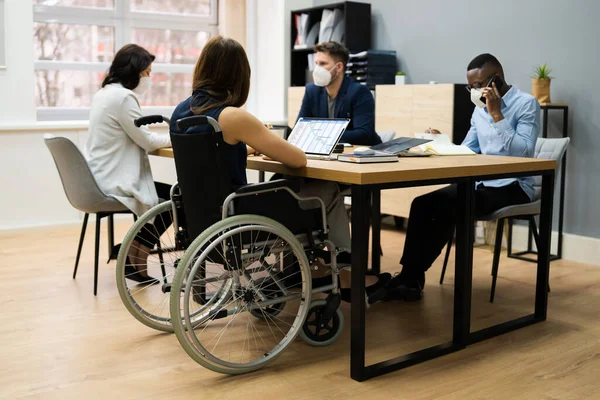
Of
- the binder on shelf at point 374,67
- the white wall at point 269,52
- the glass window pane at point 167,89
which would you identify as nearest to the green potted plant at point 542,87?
the binder on shelf at point 374,67

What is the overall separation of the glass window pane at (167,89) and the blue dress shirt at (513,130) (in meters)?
3.16

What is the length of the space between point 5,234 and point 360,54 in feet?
8.96

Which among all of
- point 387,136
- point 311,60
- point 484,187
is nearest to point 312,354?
point 484,187

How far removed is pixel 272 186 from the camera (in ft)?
7.41

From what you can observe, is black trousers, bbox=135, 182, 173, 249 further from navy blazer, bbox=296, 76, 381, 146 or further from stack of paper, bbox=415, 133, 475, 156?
stack of paper, bbox=415, 133, 475, 156

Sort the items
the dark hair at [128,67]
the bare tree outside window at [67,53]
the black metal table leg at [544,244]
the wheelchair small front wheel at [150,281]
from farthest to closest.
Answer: the bare tree outside window at [67,53] → the dark hair at [128,67] → the black metal table leg at [544,244] → the wheelchair small front wheel at [150,281]

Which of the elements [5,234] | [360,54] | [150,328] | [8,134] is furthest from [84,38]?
[150,328]

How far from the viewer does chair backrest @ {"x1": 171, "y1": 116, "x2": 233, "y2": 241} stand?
2.20m

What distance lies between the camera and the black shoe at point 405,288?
309 cm

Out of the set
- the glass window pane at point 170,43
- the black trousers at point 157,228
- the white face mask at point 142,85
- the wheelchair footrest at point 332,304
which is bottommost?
the wheelchair footrest at point 332,304

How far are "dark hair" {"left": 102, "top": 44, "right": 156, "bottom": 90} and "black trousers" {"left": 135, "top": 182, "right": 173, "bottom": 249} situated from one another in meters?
0.53

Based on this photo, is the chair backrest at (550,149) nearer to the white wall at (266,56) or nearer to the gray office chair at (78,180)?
the gray office chair at (78,180)

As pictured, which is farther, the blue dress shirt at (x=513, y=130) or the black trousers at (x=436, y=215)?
the blue dress shirt at (x=513, y=130)

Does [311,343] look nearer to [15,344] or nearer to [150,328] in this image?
[150,328]
